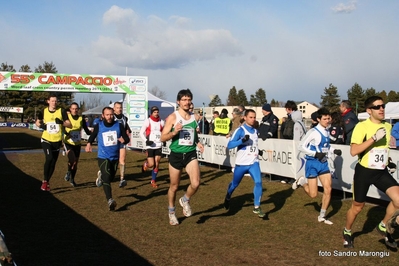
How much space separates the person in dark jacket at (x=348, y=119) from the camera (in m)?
10.8

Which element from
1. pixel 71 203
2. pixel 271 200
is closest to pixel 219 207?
pixel 271 200

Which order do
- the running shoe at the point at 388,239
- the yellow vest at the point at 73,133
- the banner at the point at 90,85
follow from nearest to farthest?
the running shoe at the point at 388,239
the yellow vest at the point at 73,133
the banner at the point at 90,85

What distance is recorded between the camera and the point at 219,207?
925 centimetres

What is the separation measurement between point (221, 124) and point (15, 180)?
24.0ft

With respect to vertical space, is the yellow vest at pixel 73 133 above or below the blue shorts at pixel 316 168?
above

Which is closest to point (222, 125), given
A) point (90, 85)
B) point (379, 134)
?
point (379, 134)

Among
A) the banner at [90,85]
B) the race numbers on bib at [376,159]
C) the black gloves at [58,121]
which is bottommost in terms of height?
the race numbers on bib at [376,159]

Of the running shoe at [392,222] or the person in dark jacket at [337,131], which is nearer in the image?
the running shoe at [392,222]

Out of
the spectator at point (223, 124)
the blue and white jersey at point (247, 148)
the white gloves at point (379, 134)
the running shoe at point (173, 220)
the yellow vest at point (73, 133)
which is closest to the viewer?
the white gloves at point (379, 134)

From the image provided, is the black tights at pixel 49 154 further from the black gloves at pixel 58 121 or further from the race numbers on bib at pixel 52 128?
the black gloves at pixel 58 121

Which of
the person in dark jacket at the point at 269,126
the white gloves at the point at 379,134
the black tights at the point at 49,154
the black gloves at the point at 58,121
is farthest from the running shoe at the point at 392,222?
the black gloves at the point at 58,121

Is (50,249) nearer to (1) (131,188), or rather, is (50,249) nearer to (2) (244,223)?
(2) (244,223)

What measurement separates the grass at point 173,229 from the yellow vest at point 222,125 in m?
5.13

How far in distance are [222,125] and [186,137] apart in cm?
941
